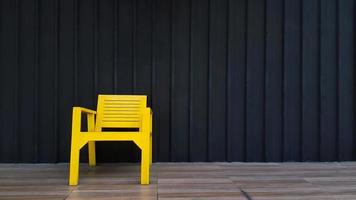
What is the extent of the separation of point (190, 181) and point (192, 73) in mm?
1195

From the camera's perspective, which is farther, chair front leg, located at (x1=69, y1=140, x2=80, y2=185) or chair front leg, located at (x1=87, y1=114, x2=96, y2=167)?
chair front leg, located at (x1=87, y1=114, x2=96, y2=167)

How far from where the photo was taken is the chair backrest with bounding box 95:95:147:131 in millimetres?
3219

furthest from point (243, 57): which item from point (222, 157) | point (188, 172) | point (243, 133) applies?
point (188, 172)

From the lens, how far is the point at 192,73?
3506 millimetres

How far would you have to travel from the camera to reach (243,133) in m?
3.52

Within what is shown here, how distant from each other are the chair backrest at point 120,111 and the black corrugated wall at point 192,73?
Result: 0.24m

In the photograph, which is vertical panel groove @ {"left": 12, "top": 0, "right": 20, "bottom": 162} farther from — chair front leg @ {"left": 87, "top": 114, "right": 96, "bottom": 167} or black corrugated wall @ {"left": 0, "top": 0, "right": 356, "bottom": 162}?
chair front leg @ {"left": 87, "top": 114, "right": 96, "bottom": 167}

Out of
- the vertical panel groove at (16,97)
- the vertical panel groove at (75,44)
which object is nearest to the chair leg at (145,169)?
the vertical panel groove at (75,44)

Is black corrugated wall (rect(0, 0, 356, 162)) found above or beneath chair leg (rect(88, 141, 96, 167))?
above

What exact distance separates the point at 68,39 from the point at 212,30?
133 centimetres

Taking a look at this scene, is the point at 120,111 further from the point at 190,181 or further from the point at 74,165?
the point at 190,181

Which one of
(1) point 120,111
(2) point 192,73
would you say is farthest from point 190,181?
(2) point 192,73

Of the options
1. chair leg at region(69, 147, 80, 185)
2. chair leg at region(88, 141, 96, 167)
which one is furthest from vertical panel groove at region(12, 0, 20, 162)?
chair leg at region(69, 147, 80, 185)

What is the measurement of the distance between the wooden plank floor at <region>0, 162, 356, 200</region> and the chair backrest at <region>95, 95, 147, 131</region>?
38cm
